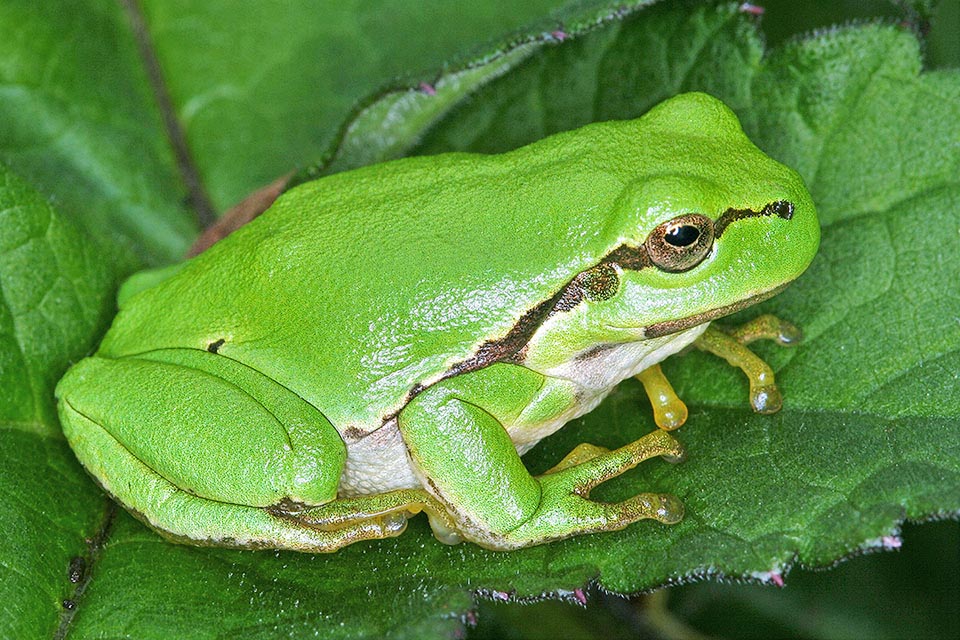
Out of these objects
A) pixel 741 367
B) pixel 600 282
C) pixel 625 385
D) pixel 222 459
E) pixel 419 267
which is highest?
pixel 419 267

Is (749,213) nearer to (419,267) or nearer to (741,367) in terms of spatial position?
(741,367)

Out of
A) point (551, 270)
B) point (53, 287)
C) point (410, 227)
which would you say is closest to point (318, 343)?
point (410, 227)

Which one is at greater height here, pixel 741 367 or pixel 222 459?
pixel 222 459

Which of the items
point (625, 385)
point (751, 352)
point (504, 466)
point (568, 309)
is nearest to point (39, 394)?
point (504, 466)

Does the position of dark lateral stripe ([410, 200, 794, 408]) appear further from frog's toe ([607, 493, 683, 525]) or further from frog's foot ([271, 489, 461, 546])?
frog's toe ([607, 493, 683, 525])

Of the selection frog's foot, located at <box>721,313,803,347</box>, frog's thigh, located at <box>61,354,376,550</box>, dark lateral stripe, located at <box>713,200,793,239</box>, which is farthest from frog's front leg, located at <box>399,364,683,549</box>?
dark lateral stripe, located at <box>713,200,793,239</box>

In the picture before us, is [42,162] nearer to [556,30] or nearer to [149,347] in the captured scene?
[149,347]

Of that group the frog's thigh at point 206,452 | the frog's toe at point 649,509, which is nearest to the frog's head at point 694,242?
the frog's toe at point 649,509
